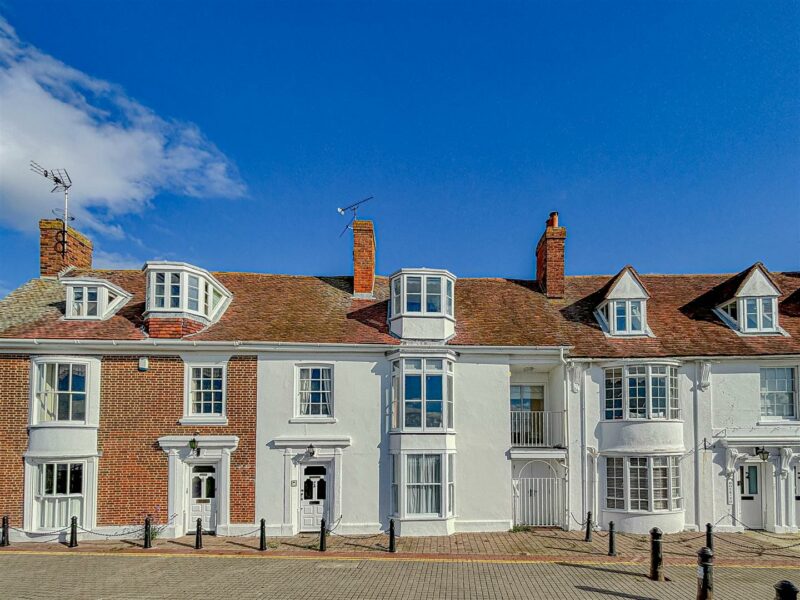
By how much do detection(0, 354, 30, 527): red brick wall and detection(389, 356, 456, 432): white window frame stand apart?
10569 millimetres

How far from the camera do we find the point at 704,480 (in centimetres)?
1636

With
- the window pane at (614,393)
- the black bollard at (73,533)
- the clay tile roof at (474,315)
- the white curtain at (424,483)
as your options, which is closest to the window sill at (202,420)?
the clay tile roof at (474,315)

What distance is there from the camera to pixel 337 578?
1200 cm

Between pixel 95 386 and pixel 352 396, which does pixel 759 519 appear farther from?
pixel 95 386

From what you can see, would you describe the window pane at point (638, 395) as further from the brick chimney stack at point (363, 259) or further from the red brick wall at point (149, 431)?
the red brick wall at point (149, 431)

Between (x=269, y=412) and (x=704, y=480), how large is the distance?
13300 mm

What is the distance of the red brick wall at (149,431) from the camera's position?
15.5 metres

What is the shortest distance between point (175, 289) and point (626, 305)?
47.7 feet

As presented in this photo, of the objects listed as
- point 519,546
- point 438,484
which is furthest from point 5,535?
point 519,546

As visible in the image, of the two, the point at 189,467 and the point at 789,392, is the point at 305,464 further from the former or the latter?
the point at 789,392

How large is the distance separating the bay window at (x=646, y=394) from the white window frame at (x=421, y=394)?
A: 5.10 metres

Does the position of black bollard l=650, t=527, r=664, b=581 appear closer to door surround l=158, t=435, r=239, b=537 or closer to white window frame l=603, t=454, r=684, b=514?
white window frame l=603, t=454, r=684, b=514

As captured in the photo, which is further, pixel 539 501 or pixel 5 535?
pixel 539 501

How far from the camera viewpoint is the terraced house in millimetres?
15578
